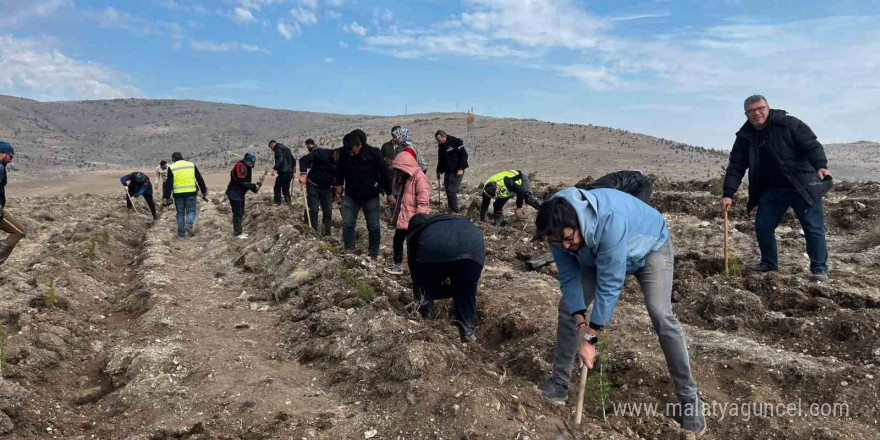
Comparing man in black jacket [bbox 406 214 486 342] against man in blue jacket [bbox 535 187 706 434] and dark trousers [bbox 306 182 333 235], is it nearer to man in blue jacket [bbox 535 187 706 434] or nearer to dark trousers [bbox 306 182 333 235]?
man in blue jacket [bbox 535 187 706 434]

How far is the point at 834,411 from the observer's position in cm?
389

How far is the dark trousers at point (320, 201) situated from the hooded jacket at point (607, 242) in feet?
22.4

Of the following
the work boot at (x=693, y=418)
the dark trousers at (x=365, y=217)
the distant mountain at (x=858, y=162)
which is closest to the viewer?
the work boot at (x=693, y=418)

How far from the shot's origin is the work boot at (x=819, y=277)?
6090 millimetres

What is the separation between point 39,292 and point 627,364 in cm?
625

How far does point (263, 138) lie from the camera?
9025cm

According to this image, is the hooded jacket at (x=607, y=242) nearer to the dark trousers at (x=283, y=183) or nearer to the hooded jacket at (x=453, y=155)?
the hooded jacket at (x=453, y=155)

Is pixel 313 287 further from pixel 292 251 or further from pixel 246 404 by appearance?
pixel 246 404

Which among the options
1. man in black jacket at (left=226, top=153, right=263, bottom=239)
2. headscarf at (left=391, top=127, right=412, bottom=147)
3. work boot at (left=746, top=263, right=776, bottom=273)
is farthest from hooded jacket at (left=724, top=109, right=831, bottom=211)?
man in black jacket at (left=226, top=153, right=263, bottom=239)

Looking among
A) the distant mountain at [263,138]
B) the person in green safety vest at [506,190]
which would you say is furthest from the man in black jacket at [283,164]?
the distant mountain at [263,138]

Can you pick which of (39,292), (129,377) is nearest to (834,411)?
(129,377)

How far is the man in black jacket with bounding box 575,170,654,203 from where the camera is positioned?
4715mm

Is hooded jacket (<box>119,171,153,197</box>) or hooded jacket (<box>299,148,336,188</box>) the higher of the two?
hooded jacket (<box>299,148,336,188</box>)

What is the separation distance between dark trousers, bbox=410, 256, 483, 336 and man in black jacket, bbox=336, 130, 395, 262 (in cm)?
260
